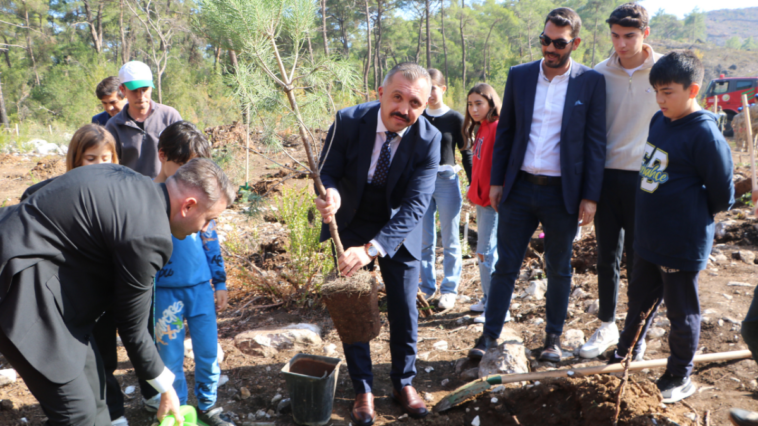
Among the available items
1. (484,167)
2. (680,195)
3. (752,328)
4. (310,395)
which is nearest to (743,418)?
(752,328)

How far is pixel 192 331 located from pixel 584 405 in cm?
190

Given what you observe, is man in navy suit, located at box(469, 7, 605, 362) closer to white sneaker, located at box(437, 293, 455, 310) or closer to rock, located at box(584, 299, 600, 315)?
rock, located at box(584, 299, 600, 315)

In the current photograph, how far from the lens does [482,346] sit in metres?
2.84

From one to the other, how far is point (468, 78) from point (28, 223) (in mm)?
43348

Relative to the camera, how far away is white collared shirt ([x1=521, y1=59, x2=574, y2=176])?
262cm

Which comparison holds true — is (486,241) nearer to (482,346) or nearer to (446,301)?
(446,301)

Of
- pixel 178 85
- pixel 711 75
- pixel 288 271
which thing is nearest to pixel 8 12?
pixel 178 85

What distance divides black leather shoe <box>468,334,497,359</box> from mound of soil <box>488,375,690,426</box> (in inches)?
15.4

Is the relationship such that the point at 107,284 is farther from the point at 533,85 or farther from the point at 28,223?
the point at 533,85

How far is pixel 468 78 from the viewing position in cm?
4209

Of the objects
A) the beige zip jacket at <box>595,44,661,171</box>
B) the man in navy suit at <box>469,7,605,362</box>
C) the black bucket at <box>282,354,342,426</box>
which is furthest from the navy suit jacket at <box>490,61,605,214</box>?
the black bucket at <box>282,354,342,426</box>

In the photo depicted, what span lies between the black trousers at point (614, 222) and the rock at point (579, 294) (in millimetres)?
856

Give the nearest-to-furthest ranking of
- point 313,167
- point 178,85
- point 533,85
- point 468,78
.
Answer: point 313,167, point 533,85, point 178,85, point 468,78

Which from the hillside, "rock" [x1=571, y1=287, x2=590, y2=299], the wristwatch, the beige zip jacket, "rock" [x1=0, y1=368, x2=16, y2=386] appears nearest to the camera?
the wristwatch
